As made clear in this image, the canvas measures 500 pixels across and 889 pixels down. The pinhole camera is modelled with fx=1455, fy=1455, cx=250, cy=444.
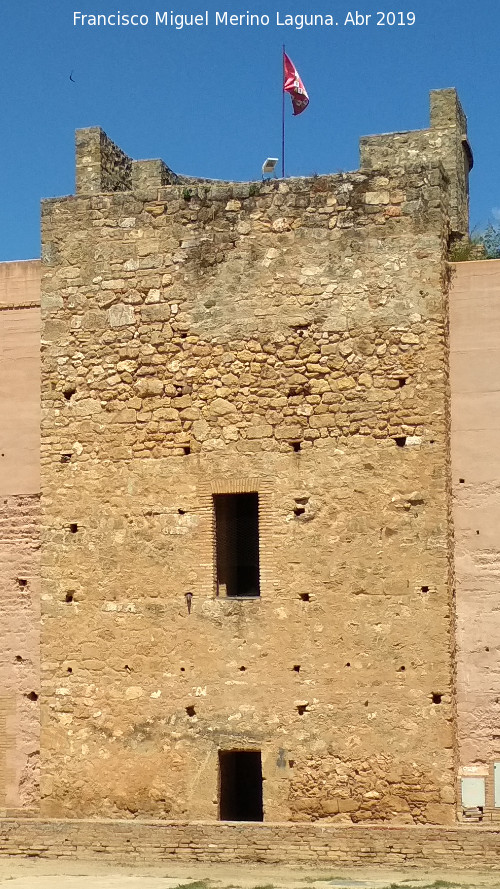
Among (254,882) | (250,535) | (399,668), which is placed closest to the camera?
(254,882)

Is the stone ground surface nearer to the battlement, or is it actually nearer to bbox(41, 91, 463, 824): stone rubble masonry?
bbox(41, 91, 463, 824): stone rubble masonry

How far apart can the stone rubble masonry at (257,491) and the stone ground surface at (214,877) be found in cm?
82

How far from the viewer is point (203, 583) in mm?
15500

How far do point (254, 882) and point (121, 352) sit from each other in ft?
19.2

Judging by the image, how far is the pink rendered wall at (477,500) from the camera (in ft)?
48.8

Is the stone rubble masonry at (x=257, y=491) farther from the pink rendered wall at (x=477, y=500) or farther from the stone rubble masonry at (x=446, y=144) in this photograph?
the stone rubble masonry at (x=446, y=144)

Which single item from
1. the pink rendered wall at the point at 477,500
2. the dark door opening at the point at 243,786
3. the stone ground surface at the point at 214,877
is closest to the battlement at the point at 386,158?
the pink rendered wall at the point at 477,500

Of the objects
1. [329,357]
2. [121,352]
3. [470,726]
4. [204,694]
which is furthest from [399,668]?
[121,352]

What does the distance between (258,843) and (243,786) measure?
2132mm

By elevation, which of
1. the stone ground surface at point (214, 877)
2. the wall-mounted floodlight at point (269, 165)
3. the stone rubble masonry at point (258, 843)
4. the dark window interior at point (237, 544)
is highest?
the wall-mounted floodlight at point (269, 165)

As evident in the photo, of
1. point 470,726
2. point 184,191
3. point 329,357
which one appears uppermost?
point 184,191

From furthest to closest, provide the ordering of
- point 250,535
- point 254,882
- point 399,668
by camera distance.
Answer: point 250,535
point 399,668
point 254,882

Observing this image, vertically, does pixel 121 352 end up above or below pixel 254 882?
above

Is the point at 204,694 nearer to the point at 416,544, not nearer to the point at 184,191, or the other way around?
the point at 416,544
